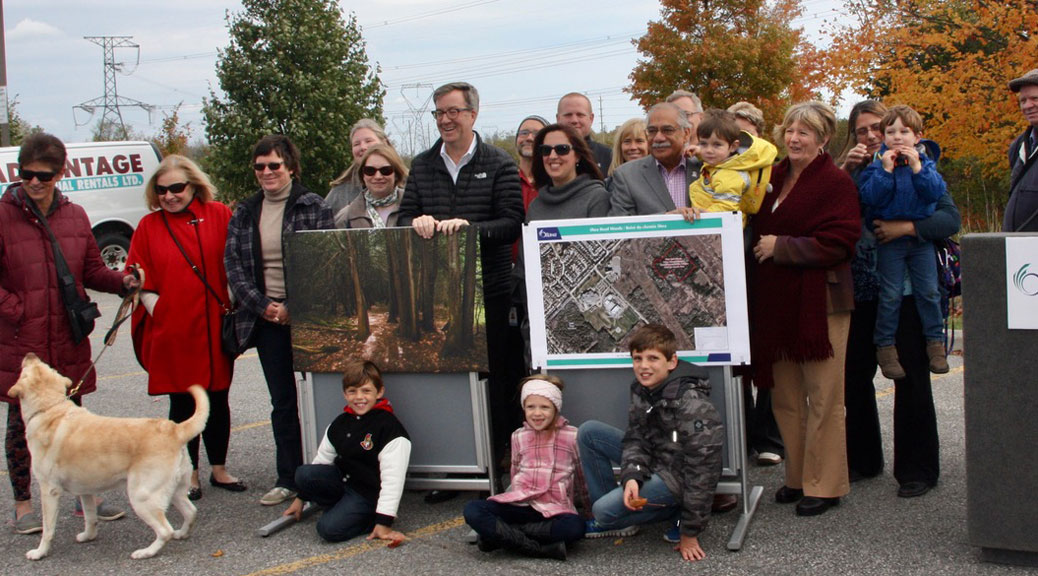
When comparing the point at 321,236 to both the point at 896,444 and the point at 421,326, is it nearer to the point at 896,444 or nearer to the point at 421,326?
the point at 421,326

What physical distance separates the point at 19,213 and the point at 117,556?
76.3 inches

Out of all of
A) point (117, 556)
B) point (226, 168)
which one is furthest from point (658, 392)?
point (226, 168)

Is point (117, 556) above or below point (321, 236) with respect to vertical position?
below

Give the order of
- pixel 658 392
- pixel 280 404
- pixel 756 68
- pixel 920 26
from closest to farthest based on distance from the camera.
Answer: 1. pixel 658 392
2. pixel 280 404
3. pixel 920 26
4. pixel 756 68

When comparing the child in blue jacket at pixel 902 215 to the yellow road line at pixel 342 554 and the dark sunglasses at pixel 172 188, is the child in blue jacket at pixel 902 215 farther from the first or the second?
the dark sunglasses at pixel 172 188

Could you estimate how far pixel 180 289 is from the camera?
5.66 m

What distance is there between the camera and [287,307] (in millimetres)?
5449

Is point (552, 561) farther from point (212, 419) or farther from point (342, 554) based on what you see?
point (212, 419)

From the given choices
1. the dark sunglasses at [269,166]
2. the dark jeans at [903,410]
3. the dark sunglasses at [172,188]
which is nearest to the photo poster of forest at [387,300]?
the dark sunglasses at [269,166]

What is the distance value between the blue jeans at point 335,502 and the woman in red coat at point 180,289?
3.48ft

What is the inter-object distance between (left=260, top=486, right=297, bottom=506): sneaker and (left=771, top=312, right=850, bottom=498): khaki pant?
2828 mm

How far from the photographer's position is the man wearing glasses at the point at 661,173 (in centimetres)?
505

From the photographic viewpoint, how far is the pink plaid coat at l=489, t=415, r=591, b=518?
4645 mm

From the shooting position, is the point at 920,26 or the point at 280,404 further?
the point at 920,26
